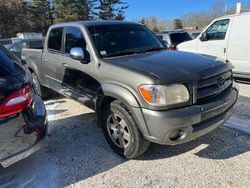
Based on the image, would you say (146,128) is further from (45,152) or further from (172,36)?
(172,36)

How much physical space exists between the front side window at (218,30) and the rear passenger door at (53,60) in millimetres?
4622

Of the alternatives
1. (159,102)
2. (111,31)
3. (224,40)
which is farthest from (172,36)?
(159,102)

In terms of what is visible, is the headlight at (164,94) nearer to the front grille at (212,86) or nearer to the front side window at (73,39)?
the front grille at (212,86)

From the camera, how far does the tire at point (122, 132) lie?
3.21 metres

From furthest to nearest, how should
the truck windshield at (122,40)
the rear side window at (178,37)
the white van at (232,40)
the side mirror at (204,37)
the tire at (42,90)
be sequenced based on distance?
the rear side window at (178,37), the side mirror at (204,37), the white van at (232,40), the tire at (42,90), the truck windshield at (122,40)

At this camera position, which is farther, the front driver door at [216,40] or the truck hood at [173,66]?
the front driver door at [216,40]

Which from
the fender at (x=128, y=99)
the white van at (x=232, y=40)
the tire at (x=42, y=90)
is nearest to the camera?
the fender at (x=128, y=99)

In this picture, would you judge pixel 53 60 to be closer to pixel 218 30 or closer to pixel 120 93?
pixel 120 93

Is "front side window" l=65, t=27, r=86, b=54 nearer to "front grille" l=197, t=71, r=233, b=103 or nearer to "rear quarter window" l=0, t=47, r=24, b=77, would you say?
"rear quarter window" l=0, t=47, r=24, b=77

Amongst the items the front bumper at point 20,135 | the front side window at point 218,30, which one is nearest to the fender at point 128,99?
the front bumper at point 20,135

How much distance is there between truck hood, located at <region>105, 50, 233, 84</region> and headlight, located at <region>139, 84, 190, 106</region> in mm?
78

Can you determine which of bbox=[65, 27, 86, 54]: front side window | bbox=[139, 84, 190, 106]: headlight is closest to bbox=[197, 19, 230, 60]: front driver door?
bbox=[65, 27, 86, 54]: front side window

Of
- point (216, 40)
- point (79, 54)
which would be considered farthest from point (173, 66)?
point (216, 40)

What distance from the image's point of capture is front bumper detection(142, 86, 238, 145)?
2854 mm
